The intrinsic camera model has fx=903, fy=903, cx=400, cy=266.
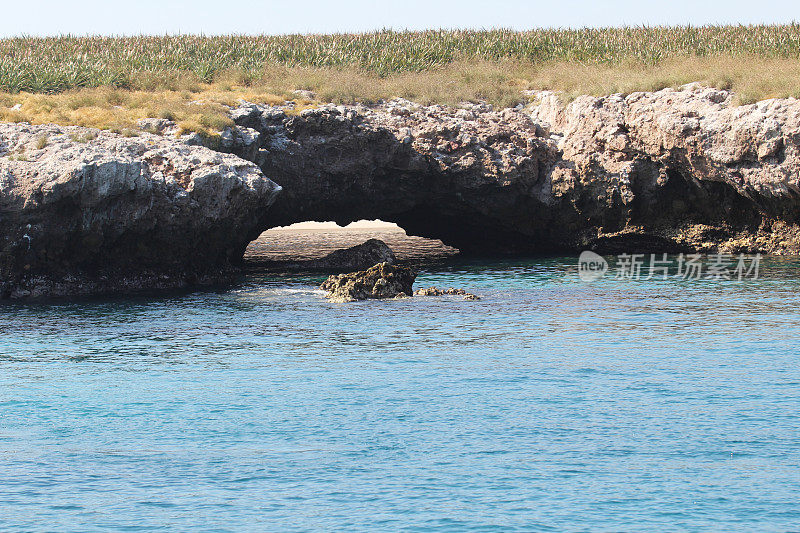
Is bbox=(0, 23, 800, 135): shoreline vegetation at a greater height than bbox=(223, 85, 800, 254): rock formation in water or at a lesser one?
greater

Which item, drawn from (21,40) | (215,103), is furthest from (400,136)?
(21,40)

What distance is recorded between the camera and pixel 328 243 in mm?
50656

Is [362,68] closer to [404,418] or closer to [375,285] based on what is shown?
[375,285]

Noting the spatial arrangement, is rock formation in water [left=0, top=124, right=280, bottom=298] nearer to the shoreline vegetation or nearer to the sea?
the sea

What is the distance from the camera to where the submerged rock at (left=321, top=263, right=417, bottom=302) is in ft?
90.4

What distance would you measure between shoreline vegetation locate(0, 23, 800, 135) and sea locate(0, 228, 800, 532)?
11680mm

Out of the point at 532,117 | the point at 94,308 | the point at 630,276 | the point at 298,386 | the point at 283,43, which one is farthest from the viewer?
the point at 283,43

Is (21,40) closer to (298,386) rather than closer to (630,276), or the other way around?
(630,276)

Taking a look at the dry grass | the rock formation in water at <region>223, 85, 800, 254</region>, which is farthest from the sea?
the rock formation in water at <region>223, 85, 800, 254</region>

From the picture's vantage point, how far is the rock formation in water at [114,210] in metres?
26.9

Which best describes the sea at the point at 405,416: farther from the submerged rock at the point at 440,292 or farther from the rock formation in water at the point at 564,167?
the rock formation in water at the point at 564,167

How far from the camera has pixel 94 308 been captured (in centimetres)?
2623

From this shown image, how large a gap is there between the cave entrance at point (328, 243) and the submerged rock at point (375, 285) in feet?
40.5

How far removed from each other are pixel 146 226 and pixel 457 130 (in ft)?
46.9
